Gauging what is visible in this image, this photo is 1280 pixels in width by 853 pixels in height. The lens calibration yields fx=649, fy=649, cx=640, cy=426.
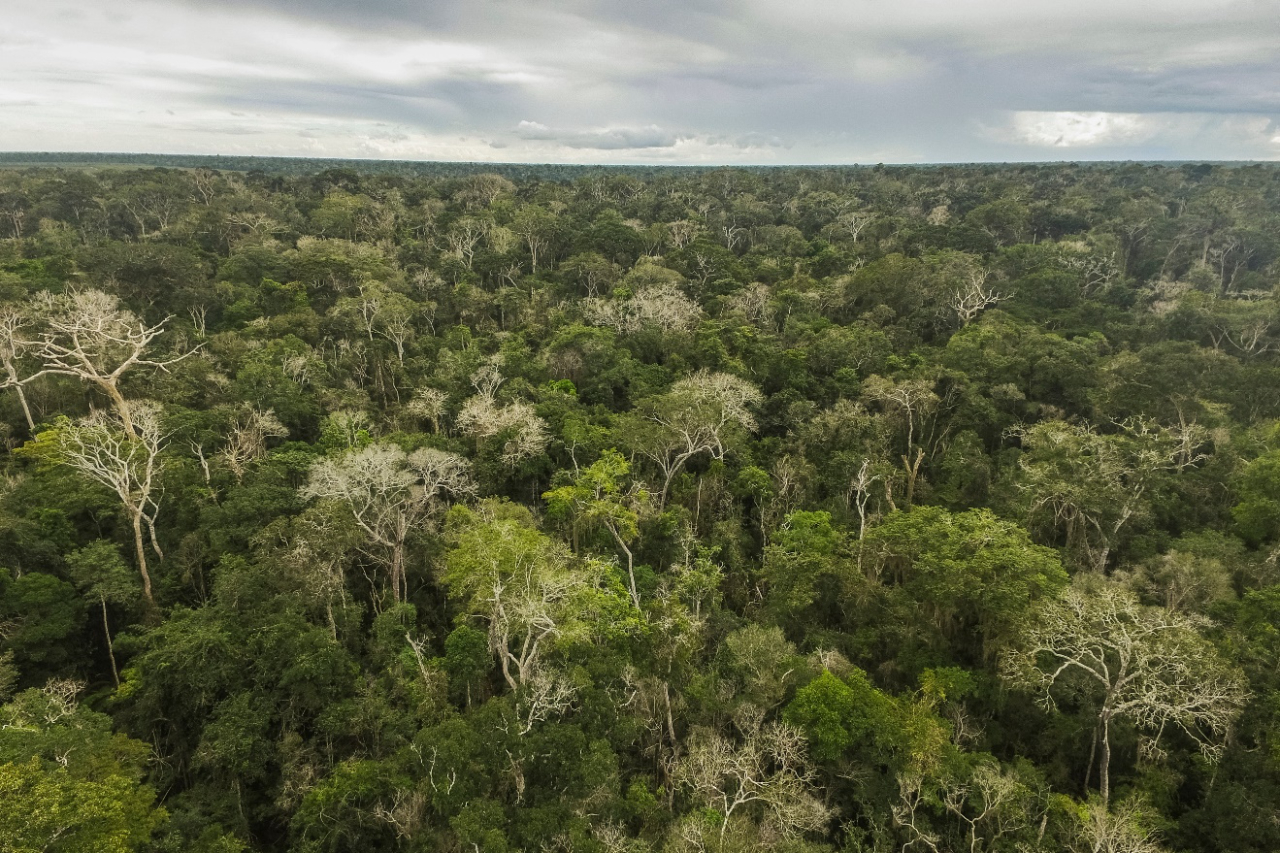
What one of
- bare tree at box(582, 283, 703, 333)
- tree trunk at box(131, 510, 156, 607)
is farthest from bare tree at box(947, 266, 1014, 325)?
tree trunk at box(131, 510, 156, 607)

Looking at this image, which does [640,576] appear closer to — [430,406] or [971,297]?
[430,406]

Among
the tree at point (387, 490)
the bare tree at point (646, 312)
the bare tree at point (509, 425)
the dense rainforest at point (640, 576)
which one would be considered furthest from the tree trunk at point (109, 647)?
the bare tree at point (646, 312)

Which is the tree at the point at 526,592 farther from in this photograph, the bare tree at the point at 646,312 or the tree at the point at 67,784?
the bare tree at the point at 646,312

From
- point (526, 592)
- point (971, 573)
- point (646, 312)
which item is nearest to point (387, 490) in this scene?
point (526, 592)

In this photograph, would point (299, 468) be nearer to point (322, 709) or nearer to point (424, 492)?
point (424, 492)

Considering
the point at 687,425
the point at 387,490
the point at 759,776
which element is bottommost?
the point at 759,776

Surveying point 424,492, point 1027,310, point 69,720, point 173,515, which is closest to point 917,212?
Result: point 1027,310
